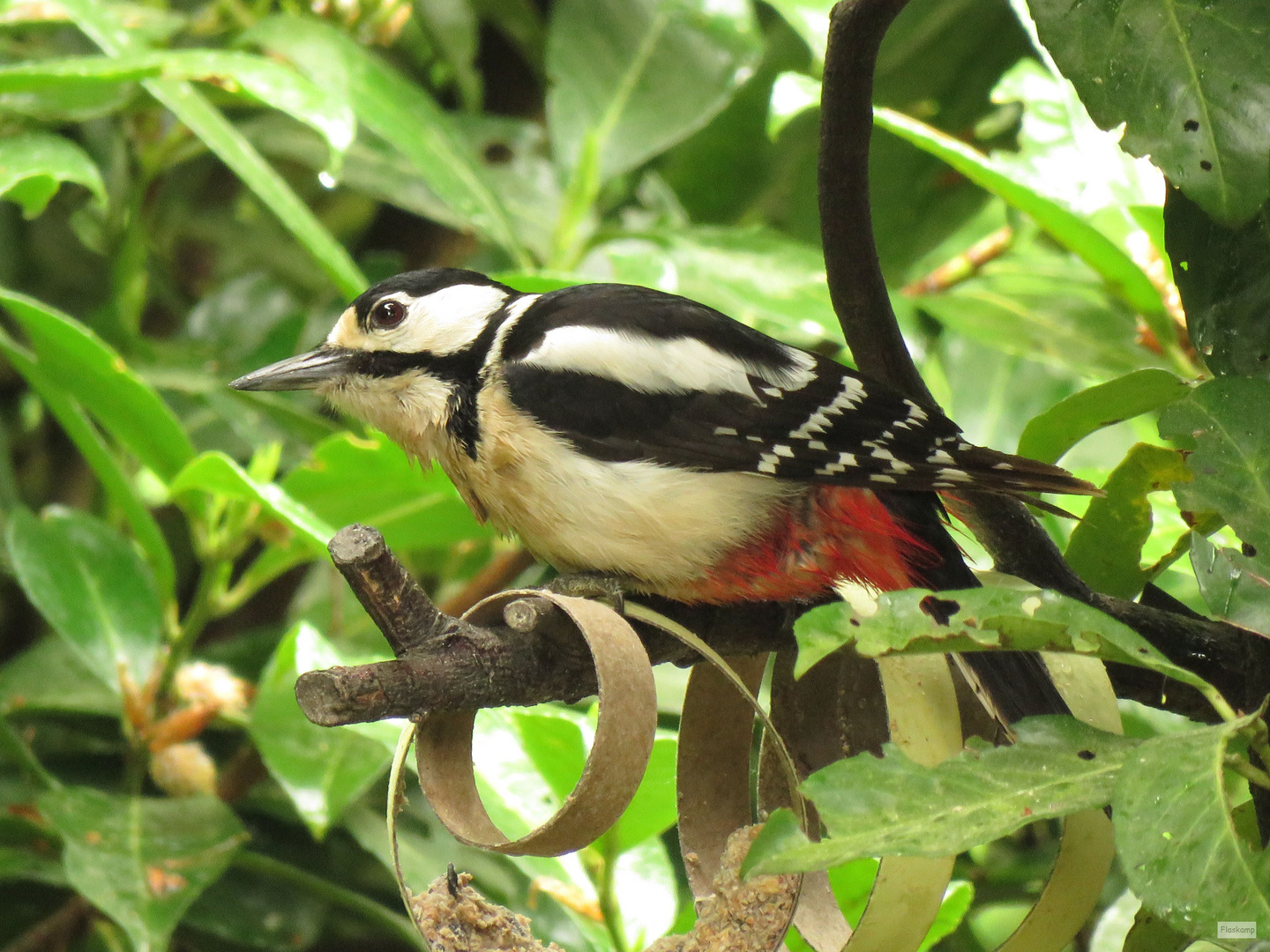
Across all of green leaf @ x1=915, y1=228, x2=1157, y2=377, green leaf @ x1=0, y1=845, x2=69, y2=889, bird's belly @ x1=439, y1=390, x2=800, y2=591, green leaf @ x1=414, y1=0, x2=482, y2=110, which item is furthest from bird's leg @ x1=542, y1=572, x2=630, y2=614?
green leaf @ x1=414, y1=0, x2=482, y2=110

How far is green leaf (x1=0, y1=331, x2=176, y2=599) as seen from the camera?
1704 millimetres

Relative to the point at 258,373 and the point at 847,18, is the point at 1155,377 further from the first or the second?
the point at 258,373

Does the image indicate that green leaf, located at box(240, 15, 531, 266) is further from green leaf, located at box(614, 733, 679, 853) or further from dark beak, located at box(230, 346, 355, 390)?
green leaf, located at box(614, 733, 679, 853)

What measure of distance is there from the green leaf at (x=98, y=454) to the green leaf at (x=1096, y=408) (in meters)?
1.23

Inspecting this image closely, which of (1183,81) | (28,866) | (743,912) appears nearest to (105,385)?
(28,866)

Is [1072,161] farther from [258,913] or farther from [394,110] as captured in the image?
Result: [258,913]

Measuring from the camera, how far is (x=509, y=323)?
1.57 m

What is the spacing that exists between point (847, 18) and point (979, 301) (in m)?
0.97

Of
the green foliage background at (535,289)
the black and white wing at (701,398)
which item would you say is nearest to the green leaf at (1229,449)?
the green foliage background at (535,289)

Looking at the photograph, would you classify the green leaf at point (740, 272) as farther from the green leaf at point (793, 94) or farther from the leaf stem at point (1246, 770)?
the leaf stem at point (1246, 770)

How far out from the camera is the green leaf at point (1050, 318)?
1.81m

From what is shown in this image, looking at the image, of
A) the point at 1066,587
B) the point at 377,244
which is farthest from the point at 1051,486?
the point at 377,244

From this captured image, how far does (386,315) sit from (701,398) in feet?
1.45

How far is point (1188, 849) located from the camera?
2.48ft
